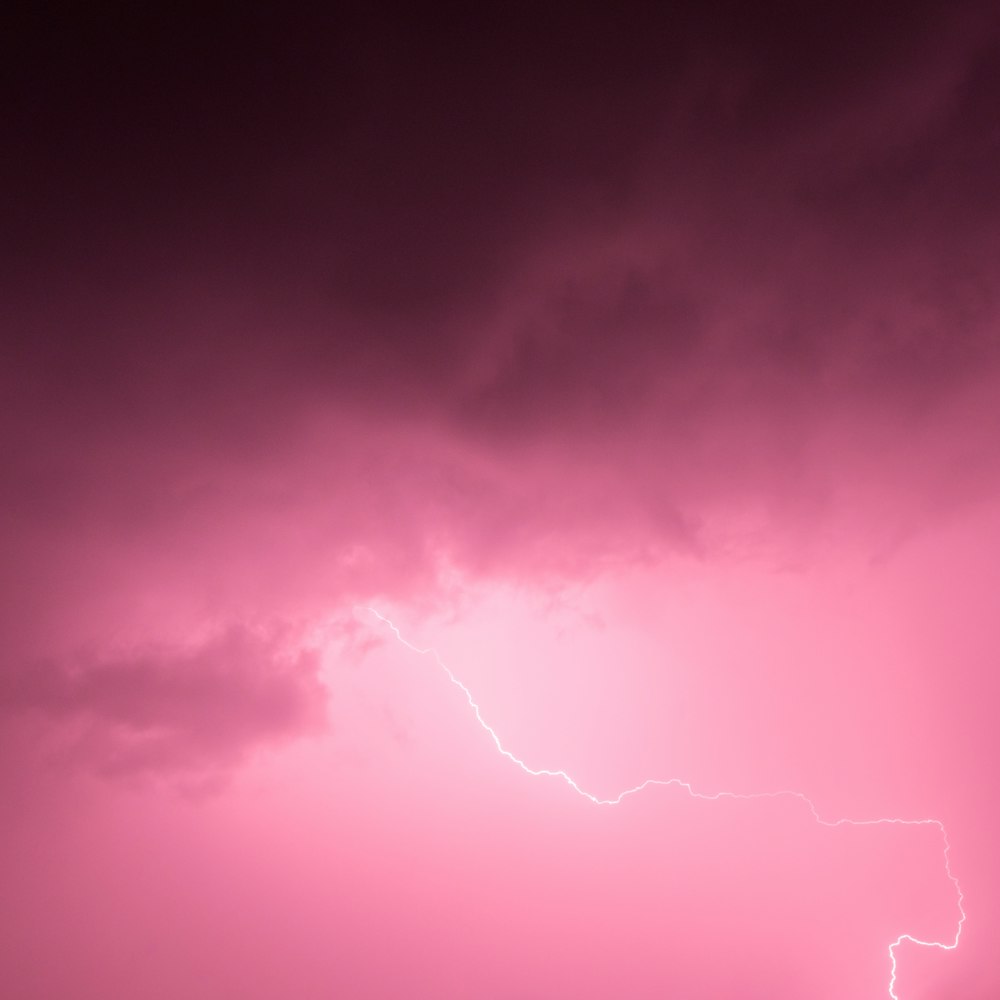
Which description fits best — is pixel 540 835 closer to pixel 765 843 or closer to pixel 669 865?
pixel 669 865

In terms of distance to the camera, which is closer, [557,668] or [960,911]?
[960,911]

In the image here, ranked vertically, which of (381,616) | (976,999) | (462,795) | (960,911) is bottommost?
(976,999)

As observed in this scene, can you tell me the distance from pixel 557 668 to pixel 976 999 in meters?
10.4

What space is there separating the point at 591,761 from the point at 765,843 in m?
4.10

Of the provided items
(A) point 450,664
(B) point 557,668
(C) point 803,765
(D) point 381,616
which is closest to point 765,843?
(C) point 803,765

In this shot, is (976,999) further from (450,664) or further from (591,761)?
(450,664)

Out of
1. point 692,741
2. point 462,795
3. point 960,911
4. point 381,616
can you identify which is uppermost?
point 381,616

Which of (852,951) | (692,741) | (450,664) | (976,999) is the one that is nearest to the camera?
(976,999)

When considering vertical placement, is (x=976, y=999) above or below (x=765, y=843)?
below

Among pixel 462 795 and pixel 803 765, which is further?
pixel 462 795

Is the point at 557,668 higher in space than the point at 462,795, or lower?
higher

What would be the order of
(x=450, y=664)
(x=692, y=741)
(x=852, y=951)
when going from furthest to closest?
1. (x=450, y=664)
2. (x=692, y=741)
3. (x=852, y=951)

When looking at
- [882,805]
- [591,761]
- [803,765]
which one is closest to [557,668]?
[591,761]

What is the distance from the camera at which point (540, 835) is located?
64.5 feet
